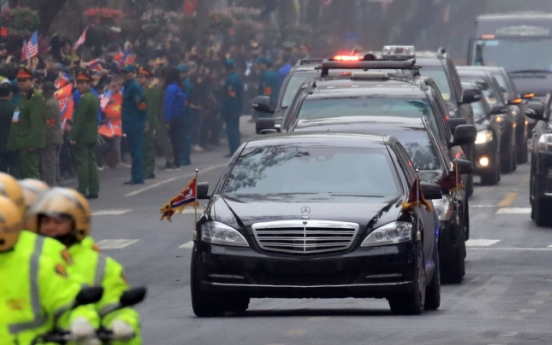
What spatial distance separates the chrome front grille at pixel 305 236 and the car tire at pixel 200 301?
554 millimetres

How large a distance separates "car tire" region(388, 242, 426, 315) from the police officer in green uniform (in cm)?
1648

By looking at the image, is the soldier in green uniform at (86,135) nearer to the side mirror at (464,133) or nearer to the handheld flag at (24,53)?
the handheld flag at (24,53)

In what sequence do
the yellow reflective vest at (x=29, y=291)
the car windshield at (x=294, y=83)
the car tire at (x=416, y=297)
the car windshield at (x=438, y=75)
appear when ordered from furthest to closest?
the car windshield at (x=294, y=83), the car windshield at (x=438, y=75), the car tire at (x=416, y=297), the yellow reflective vest at (x=29, y=291)

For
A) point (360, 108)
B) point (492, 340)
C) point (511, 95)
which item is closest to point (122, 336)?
point (492, 340)

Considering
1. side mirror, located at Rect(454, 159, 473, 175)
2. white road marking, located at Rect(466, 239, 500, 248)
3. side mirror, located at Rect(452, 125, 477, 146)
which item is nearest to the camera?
side mirror, located at Rect(454, 159, 473, 175)

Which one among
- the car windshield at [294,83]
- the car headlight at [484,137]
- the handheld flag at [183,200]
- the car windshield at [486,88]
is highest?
the handheld flag at [183,200]

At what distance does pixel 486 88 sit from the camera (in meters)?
27.7

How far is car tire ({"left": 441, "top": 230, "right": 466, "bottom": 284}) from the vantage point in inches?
567

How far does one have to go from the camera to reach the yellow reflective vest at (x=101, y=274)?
561 centimetres

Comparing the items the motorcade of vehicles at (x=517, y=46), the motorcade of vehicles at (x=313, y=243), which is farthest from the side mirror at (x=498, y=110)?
the motorcade of vehicles at (x=517, y=46)

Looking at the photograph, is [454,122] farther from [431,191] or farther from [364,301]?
[431,191]

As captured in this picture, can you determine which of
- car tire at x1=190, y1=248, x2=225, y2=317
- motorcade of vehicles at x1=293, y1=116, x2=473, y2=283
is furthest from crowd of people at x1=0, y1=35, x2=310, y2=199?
car tire at x1=190, y1=248, x2=225, y2=317

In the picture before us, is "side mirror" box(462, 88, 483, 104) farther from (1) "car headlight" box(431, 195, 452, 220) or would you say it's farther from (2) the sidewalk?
(1) "car headlight" box(431, 195, 452, 220)

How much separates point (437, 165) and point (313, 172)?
2380 millimetres
